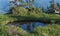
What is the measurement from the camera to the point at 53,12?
3962cm

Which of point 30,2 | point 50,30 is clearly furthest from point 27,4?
point 50,30

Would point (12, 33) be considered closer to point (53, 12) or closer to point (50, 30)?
point (50, 30)

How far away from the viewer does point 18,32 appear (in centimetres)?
1783

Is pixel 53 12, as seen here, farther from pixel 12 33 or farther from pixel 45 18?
pixel 12 33

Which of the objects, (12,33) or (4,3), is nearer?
(12,33)

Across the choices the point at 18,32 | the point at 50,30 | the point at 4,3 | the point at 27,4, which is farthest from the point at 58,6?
the point at 18,32

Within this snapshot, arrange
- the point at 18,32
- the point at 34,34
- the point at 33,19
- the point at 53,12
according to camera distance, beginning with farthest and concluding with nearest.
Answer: the point at 53,12 → the point at 33,19 → the point at 34,34 → the point at 18,32

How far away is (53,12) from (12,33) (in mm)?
22575

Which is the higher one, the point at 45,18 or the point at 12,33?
the point at 12,33

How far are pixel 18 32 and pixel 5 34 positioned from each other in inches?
42.4

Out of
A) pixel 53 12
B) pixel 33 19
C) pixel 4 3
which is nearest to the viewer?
pixel 33 19

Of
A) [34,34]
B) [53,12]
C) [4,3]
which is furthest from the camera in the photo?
[4,3]

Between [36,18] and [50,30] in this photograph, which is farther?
[36,18]

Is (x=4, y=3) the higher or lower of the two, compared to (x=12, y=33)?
lower
